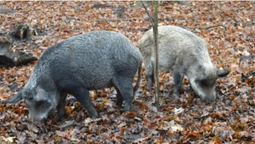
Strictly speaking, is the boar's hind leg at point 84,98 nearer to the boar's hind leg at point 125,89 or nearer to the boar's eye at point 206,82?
the boar's hind leg at point 125,89

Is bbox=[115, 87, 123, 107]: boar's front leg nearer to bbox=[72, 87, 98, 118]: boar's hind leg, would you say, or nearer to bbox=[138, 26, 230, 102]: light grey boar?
bbox=[72, 87, 98, 118]: boar's hind leg

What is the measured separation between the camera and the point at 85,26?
16.2 meters

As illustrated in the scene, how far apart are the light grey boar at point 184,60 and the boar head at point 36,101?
2.88 metres

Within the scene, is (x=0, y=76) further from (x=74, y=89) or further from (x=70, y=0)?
(x=70, y=0)

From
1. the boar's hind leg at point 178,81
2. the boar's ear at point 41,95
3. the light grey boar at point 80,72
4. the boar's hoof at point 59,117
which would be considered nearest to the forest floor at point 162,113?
the boar's hoof at point 59,117

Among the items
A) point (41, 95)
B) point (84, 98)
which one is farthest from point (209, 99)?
point (41, 95)

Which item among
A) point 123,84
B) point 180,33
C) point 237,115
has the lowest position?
point 237,115

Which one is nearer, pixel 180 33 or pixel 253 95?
pixel 253 95

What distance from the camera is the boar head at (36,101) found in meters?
6.56

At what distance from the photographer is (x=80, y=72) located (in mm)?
6879

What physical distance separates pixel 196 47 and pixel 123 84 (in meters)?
1.97

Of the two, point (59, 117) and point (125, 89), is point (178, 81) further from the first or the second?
point (59, 117)

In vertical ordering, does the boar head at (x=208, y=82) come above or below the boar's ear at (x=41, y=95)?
below

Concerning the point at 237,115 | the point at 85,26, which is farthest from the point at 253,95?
the point at 85,26
